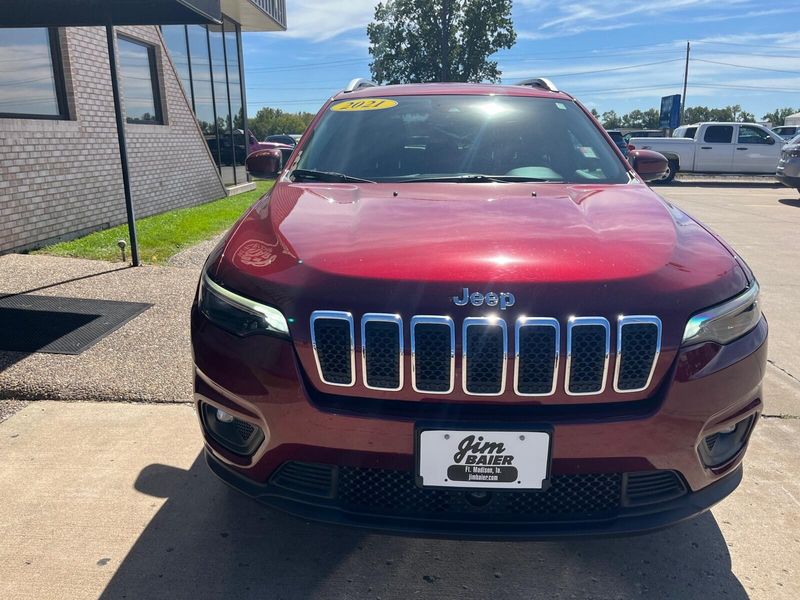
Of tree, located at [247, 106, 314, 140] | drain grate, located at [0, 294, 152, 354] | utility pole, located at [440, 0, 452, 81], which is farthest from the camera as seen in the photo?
tree, located at [247, 106, 314, 140]

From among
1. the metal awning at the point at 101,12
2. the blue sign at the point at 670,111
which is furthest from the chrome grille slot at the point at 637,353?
the blue sign at the point at 670,111

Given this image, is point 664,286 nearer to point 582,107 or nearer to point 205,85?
point 582,107

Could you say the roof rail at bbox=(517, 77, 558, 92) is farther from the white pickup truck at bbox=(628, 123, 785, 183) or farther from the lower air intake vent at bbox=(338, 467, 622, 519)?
the white pickup truck at bbox=(628, 123, 785, 183)

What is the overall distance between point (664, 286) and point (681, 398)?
32 centimetres

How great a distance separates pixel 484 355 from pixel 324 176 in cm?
149

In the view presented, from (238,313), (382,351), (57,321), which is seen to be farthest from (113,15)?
(382,351)

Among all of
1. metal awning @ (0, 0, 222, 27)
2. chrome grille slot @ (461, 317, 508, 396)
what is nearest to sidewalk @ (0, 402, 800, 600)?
chrome grille slot @ (461, 317, 508, 396)

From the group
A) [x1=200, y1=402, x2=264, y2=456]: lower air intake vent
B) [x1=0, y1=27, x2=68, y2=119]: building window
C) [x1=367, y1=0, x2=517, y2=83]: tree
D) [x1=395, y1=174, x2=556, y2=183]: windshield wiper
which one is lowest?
[x1=200, y1=402, x2=264, y2=456]: lower air intake vent

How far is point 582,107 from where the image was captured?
3537mm

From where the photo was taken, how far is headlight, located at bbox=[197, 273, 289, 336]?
1.82m

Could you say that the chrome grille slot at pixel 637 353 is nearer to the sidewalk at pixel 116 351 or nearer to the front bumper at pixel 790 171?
the sidewalk at pixel 116 351

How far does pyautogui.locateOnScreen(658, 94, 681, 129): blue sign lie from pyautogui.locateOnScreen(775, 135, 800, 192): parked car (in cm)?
2118

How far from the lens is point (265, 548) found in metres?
2.25

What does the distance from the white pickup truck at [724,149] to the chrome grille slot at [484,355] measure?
19685 mm
